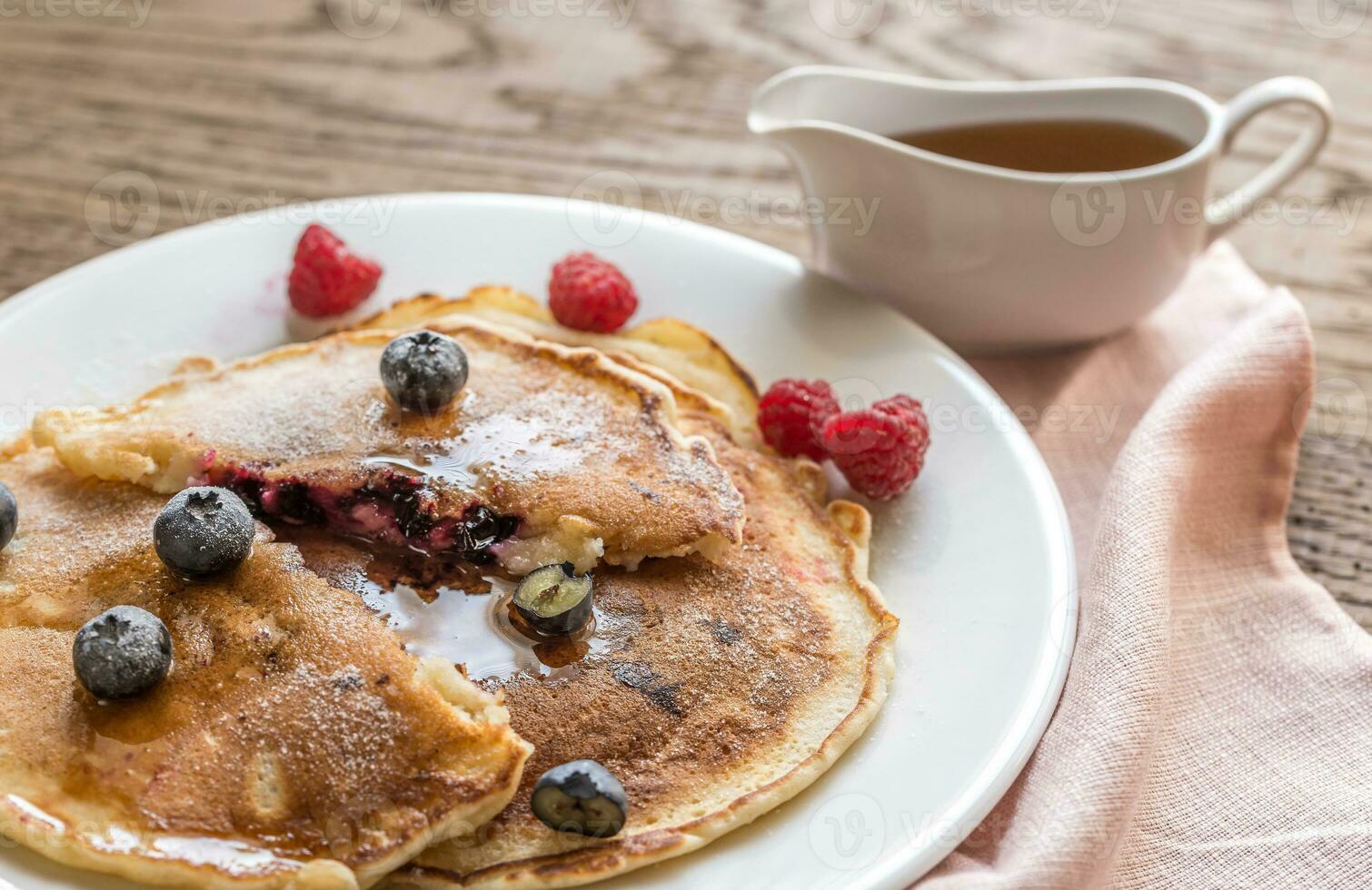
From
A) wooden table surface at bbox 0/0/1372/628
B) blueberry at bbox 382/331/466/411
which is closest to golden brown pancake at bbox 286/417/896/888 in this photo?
blueberry at bbox 382/331/466/411

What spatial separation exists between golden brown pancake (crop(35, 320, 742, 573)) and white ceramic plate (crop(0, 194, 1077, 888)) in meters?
0.32

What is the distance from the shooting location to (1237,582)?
229cm

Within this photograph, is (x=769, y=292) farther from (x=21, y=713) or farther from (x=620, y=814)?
(x=21, y=713)

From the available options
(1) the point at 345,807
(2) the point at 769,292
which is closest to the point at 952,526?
(2) the point at 769,292

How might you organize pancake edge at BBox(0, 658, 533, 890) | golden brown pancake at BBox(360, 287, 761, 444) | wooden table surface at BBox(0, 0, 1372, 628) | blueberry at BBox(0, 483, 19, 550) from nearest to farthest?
pancake edge at BBox(0, 658, 533, 890)
blueberry at BBox(0, 483, 19, 550)
golden brown pancake at BBox(360, 287, 761, 444)
wooden table surface at BBox(0, 0, 1372, 628)

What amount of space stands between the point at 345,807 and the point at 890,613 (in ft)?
2.92

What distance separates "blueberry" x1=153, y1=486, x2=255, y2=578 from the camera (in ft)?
6.05

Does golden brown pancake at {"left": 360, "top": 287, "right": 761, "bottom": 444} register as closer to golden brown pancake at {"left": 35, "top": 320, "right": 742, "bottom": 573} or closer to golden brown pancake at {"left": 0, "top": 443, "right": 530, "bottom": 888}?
golden brown pancake at {"left": 35, "top": 320, "right": 742, "bottom": 573}

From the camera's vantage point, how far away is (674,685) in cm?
189

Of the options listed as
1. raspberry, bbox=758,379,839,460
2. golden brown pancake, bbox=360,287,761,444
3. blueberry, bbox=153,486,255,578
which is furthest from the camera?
golden brown pancake, bbox=360,287,761,444

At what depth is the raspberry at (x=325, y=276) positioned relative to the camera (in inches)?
102

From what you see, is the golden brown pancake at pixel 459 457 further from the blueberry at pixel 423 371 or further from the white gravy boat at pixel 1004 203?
the white gravy boat at pixel 1004 203

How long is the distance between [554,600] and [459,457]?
352 millimetres

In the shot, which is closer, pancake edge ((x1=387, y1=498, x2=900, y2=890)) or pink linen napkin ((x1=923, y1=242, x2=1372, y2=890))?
pancake edge ((x1=387, y1=498, x2=900, y2=890))
